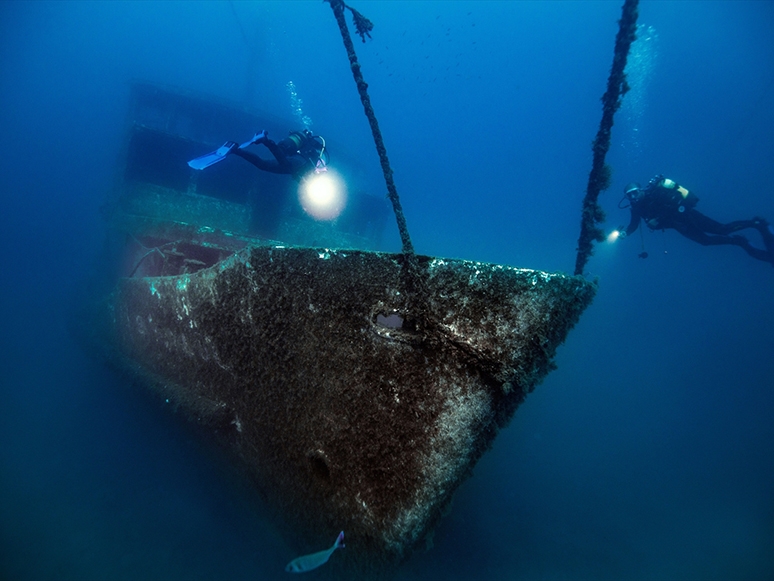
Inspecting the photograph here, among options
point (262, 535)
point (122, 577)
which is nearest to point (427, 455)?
point (262, 535)

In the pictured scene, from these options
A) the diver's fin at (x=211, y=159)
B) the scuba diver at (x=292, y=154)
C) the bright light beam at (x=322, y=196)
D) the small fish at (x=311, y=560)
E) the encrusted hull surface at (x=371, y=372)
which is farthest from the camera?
the bright light beam at (x=322, y=196)

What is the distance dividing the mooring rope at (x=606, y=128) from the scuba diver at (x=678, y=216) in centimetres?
725

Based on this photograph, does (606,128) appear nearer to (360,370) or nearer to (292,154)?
(360,370)

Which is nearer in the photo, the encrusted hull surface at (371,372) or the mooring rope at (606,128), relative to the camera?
the encrusted hull surface at (371,372)

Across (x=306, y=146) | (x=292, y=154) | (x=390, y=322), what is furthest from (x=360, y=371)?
(x=306, y=146)

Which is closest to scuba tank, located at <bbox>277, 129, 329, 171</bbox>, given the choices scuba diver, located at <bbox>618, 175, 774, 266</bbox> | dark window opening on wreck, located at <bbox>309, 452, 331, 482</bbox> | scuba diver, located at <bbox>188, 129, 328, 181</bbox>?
scuba diver, located at <bbox>188, 129, 328, 181</bbox>

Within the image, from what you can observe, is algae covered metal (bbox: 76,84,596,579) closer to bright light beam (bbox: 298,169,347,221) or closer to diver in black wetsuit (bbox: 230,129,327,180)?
diver in black wetsuit (bbox: 230,129,327,180)

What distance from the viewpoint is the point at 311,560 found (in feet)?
6.06

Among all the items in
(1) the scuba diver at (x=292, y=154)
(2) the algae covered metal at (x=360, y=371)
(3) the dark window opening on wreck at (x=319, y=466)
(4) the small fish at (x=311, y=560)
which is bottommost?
(4) the small fish at (x=311, y=560)

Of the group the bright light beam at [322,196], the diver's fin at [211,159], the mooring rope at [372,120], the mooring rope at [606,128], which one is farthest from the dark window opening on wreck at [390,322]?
the bright light beam at [322,196]

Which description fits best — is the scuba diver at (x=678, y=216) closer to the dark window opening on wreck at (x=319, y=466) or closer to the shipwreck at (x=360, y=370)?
the shipwreck at (x=360, y=370)

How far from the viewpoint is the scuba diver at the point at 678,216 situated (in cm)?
863

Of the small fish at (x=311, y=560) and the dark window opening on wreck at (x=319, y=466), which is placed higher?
the dark window opening on wreck at (x=319, y=466)

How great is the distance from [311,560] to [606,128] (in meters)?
3.19
